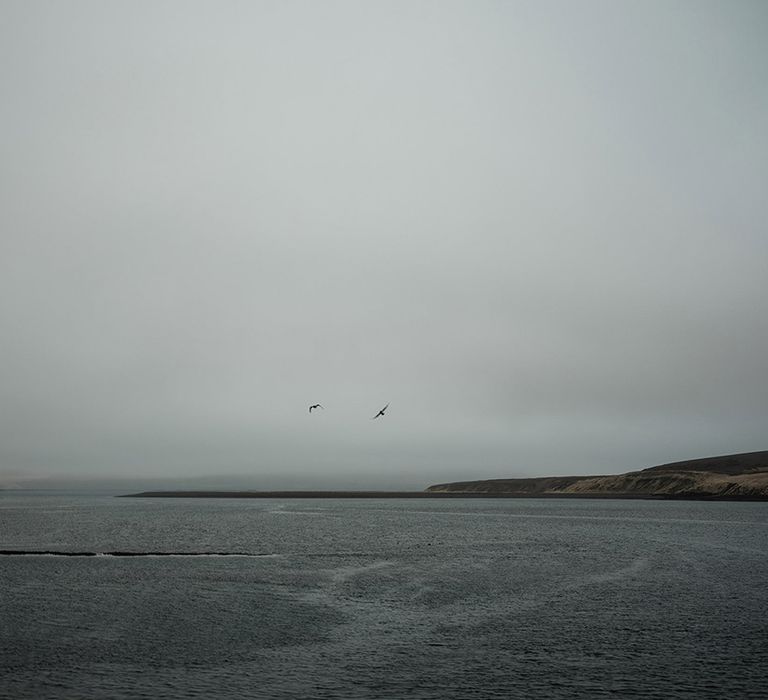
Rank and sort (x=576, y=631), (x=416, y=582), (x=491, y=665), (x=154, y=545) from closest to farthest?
(x=491, y=665), (x=576, y=631), (x=416, y=582), (x=154, y=545)

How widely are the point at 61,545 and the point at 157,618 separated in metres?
50.2

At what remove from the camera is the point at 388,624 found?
3712 cm

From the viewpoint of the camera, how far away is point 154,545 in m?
81.4

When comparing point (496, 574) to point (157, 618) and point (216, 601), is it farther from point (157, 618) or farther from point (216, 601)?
point (157, 618)

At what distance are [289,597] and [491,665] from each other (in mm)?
19242

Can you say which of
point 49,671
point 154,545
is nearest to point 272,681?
point 49,671

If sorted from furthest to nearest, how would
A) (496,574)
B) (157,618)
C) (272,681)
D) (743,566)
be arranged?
(743,566)
(496,574)
(157,618)
(272,681)

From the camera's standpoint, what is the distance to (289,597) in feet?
148

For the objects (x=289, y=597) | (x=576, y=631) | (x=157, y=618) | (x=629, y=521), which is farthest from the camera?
(x=629, y=521)

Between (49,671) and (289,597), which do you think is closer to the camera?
(49,671)

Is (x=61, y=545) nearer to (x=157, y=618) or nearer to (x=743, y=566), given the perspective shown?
(x=157, y=618)

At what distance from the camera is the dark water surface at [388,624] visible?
26.8 m

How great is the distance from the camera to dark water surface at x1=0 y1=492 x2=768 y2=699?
26.8m

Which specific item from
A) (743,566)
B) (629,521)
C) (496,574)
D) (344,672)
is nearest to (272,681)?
(344,672)
